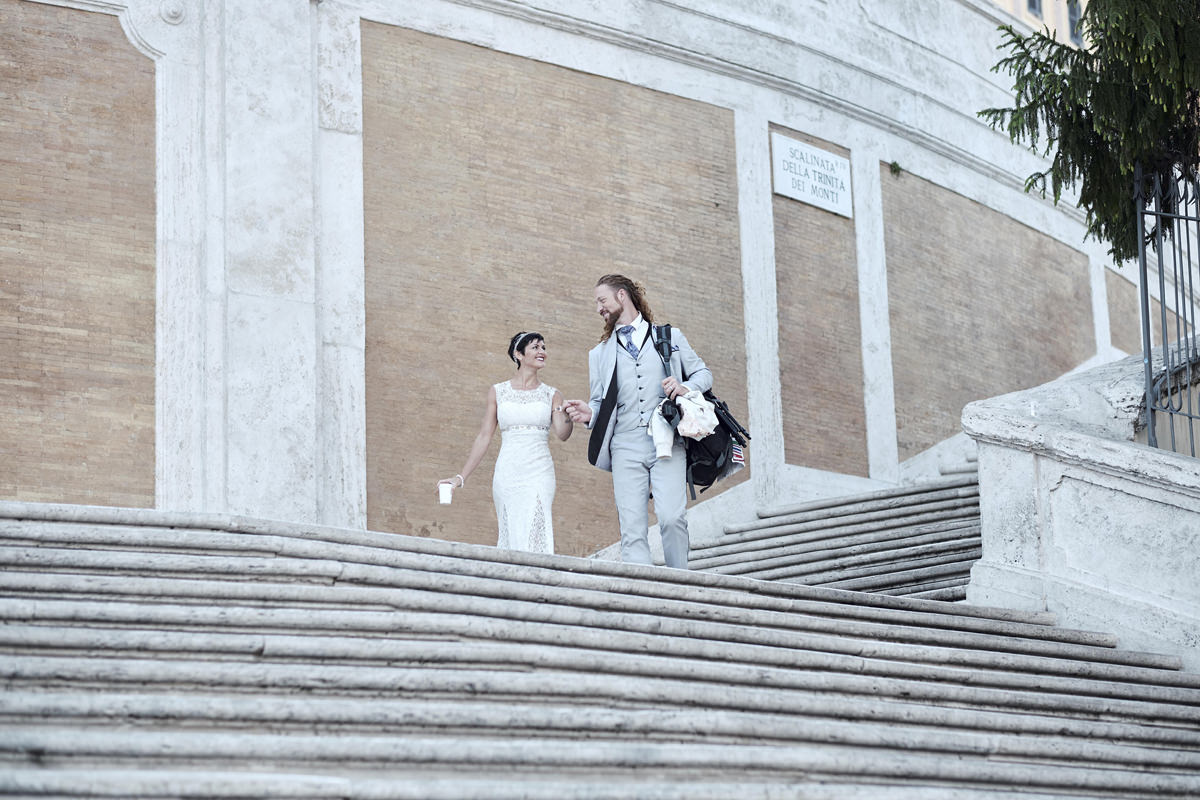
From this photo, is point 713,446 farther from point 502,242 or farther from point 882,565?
point 502,242

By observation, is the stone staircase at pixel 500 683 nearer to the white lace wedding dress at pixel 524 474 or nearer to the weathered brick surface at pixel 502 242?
the white lace wedding dress at pixel 524 474

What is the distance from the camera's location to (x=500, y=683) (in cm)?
534

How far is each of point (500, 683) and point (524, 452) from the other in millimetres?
3752

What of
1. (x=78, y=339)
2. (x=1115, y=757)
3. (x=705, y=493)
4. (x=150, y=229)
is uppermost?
(x=150, y=229)

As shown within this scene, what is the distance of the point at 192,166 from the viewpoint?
1195cm

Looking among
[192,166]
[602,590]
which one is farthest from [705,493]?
[602,590]

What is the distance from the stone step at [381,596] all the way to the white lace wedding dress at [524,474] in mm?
2258

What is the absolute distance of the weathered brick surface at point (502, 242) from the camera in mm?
12469

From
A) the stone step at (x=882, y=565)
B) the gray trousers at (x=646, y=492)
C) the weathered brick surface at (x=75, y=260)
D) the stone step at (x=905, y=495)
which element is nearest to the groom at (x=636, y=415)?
the gray trousers at (x=646, y=492)

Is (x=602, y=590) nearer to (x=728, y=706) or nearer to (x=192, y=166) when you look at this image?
(x=728, y=706)

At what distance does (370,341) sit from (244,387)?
109 cm

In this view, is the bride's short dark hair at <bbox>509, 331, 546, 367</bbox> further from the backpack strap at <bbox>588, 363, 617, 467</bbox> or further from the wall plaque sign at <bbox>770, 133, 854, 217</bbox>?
the wall plaque sign at <bbox>770, 133, 854, 217</bbox>

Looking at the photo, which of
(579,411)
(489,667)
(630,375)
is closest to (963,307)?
(579,411)

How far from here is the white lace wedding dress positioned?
894 centimetres
